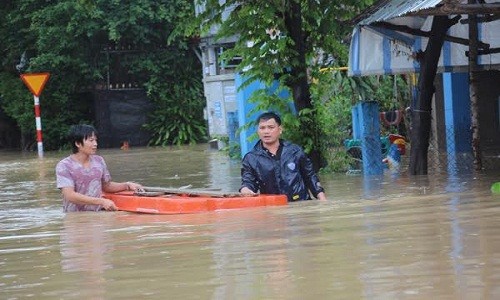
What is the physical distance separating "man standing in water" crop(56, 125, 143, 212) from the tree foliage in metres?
21.7

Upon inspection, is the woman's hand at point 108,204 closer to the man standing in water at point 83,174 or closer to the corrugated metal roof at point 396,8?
the man standing in water at point 83,174

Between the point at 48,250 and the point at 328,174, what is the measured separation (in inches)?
322

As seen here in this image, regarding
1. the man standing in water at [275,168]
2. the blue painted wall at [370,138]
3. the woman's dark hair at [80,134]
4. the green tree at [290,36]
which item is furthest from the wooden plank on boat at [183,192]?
the blue painted wall at [370,138]

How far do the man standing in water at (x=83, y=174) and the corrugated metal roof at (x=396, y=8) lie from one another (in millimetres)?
3682

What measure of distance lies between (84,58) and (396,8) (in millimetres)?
21983

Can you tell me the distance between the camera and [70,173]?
10.6 m

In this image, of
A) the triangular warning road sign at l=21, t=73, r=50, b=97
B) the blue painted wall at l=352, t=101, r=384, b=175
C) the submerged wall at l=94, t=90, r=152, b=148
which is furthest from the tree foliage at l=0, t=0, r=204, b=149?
the blue painted wall at l=352, t=101, r=384, b=175

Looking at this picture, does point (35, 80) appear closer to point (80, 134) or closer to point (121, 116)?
point (121, 116)

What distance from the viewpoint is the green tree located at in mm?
15023

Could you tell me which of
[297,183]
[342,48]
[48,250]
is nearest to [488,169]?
[342,48]

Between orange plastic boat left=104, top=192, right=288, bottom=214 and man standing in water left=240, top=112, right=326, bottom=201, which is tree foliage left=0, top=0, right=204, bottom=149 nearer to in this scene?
orange plastic boat left=104, top=192, right=288, bottom=214

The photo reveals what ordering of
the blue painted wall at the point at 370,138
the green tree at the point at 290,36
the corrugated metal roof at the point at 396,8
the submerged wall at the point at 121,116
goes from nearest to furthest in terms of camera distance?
the corrugated metal roof at the point at 396,8, the green tree at the point at 290,36, the blue painted wall at the point at 370,138, the submerged wall at the point at 121,116

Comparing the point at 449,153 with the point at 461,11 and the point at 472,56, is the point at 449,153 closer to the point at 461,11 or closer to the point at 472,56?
the point at 472,56

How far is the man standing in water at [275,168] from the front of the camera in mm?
10031
